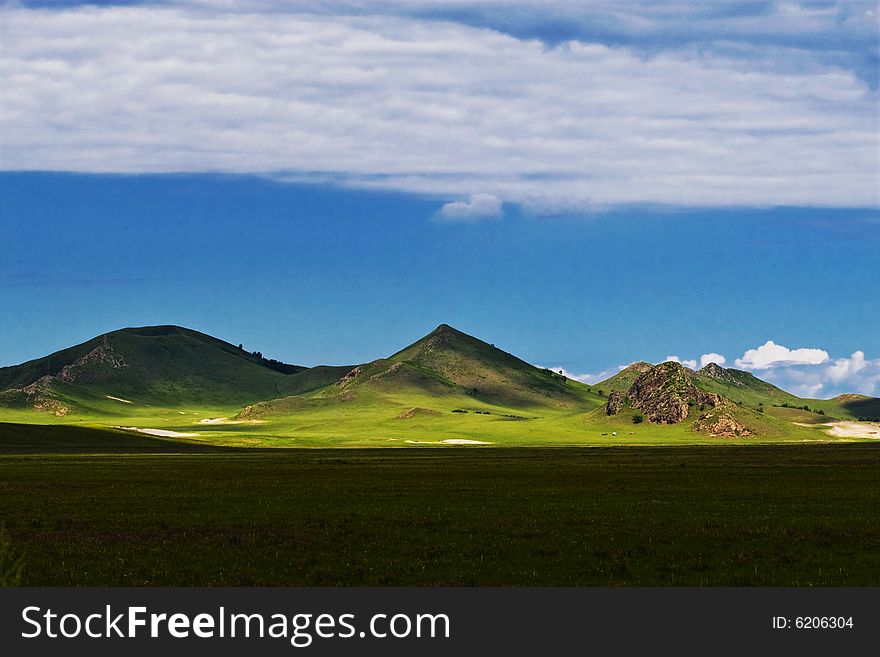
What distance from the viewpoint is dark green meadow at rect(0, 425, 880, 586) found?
36094 mm

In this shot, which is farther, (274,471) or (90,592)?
(274,471)

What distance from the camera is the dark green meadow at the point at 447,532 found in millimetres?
36094

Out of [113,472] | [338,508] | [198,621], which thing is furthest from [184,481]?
[198,621]

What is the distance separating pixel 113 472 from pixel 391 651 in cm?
8440

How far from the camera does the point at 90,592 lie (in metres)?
31.5

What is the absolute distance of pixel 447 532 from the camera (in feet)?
154

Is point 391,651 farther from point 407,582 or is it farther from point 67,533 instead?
point 67,533

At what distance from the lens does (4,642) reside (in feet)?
→ 83.3

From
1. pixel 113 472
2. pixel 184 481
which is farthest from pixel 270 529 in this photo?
pixel 113 472

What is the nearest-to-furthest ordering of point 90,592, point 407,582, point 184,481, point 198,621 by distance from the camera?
1. point 198,621
2. point 90,592
3. point 407,582
4. point 184,481

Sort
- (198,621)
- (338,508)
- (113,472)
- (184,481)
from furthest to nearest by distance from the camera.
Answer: (113,472)
(184,481)
(338,508)
(198,621)

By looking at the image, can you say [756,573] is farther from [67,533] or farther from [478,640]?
[67,533]

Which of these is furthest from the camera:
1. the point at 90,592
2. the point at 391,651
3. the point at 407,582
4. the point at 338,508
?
the point at 338,508

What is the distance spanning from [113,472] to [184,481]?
18.2 m
